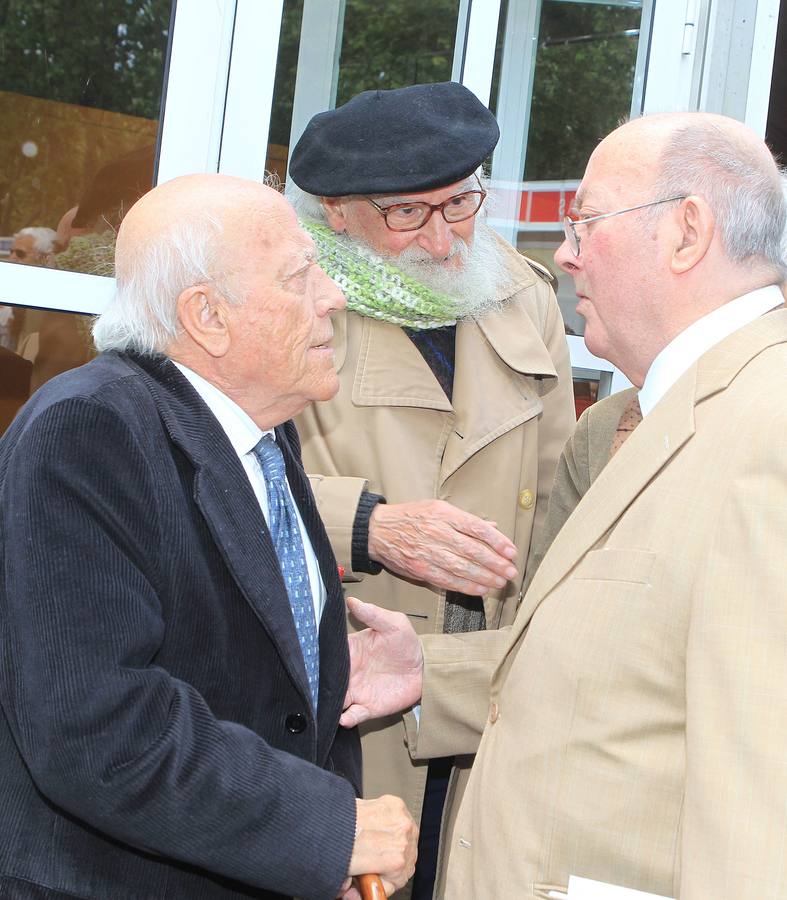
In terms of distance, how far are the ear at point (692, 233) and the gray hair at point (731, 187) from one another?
0.02 meters

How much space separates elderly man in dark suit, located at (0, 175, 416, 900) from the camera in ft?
4.20

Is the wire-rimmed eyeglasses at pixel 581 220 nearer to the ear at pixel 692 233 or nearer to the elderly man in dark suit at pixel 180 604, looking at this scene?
the ear at pixel 692 233

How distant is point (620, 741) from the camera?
1315 millimetres

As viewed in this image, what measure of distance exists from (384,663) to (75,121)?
1672 mm

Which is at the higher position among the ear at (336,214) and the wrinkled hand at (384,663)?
the ear at (336,214)

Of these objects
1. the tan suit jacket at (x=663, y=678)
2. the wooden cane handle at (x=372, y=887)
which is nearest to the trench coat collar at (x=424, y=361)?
the tan suit jacket at (x=663, y=678)

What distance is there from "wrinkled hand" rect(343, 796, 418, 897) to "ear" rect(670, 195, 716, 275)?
2.99 ft

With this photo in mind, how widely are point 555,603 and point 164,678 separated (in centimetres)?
53

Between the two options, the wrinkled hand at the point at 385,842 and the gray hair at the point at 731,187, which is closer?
the wrinkled hand at the point at 385,842

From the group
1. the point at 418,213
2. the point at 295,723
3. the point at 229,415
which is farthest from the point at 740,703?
the point at 418,213

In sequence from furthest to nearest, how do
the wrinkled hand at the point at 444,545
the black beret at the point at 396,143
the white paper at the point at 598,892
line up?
the black beret at the point at 396,143 < the wrinkled hand at the point at 444,545 < the white paper at the point at 598,892

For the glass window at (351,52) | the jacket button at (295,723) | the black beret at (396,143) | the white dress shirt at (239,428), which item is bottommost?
the jacket button at (295,723)

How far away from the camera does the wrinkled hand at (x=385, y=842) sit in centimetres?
144

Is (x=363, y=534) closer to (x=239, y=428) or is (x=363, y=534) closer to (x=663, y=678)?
(x=239, y=428)
